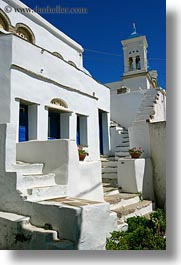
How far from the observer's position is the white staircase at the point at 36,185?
3.72 m

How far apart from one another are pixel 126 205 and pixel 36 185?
1986 mm

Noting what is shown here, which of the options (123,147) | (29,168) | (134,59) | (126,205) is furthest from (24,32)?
(134,59)

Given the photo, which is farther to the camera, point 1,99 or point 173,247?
point 1,99

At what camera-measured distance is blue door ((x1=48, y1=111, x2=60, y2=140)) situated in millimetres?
7309

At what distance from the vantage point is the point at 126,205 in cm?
508

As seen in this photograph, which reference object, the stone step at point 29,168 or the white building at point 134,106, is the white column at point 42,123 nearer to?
the stone step at point 29,168

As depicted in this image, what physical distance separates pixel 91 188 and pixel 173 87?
8.01 feet

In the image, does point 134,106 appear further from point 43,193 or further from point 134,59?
point 43,193

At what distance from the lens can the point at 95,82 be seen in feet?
30.1

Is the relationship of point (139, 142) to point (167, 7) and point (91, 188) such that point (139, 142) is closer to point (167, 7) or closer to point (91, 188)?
point (91, 188)

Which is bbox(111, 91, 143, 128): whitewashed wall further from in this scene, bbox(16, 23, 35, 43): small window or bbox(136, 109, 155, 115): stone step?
bbox(16, 23, 35, 43): small window

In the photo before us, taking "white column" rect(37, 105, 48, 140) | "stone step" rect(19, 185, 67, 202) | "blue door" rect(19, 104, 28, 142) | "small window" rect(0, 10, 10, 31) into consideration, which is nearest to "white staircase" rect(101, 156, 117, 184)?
"white column" rect(37, 105, 48, 140)

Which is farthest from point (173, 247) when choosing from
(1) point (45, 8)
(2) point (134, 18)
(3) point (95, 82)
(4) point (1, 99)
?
(3) point (95, 82)

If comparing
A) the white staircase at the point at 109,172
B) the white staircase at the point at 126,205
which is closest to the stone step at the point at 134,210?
the white staircase at the point at 126,205
